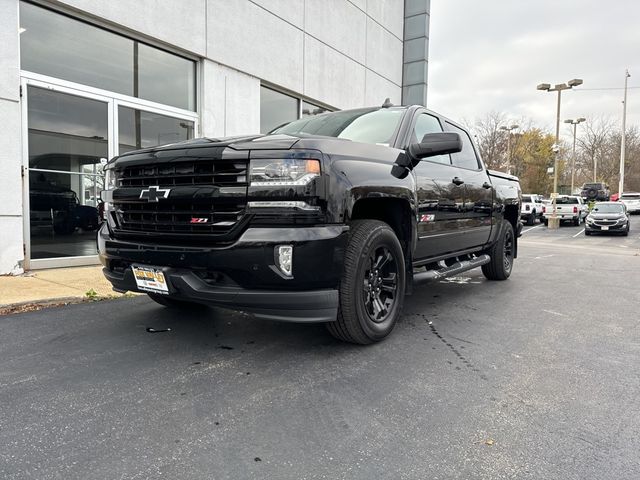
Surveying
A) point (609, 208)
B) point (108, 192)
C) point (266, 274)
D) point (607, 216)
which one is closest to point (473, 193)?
point (266, 274)

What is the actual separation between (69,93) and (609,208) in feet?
71.7

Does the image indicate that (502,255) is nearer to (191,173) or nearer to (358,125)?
(358,125)

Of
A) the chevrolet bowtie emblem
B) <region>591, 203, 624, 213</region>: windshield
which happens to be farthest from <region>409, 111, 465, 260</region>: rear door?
<region>591, 203, 624, 213</region>: windshield

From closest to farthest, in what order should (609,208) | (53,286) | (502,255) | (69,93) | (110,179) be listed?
(110,179) → (53,286) → (502,255) → (69,93) → (609,208)

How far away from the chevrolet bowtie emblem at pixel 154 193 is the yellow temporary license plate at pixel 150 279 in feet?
1.60

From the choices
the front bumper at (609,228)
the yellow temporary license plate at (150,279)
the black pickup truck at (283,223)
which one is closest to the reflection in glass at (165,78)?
the black pickup truck at (283,223)

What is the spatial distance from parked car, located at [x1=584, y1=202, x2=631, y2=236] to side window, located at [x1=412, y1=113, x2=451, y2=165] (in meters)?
19.0

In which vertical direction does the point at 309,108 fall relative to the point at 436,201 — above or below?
above

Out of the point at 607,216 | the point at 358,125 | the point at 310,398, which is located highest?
the point at 358,125

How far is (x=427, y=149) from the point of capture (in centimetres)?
384

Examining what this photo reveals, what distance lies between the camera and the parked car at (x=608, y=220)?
20.6m

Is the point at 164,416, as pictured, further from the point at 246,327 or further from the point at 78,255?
the point at 78,255

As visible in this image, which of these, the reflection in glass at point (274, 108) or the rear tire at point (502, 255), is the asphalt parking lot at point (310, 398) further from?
the reflection in glass at point (274, 108)

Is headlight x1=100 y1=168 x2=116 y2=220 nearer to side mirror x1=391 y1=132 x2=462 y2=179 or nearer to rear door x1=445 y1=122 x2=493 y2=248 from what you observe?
side mirror x1=391 y1=132 x2=462 y2=179
